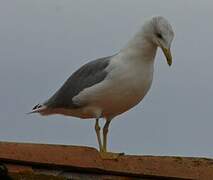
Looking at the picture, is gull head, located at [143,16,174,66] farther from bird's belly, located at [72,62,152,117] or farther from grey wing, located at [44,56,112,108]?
grey wing, located at [44,56,112,108]

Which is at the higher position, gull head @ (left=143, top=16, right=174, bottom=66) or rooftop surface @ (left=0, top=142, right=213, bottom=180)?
gull head @ (left=143, top=16, right=174, bottom=66)

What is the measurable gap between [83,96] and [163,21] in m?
0.96

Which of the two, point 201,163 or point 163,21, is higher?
point 163,21

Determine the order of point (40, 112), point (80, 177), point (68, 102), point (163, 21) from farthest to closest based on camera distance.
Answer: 1. point (40, 112)
2. point (68, 102)
3. point (163, 21)
4. point (80, 177)

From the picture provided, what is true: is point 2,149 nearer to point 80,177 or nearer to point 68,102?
point 80,177

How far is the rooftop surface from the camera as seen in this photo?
11.4 ft

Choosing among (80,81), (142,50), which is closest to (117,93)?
(142,50)

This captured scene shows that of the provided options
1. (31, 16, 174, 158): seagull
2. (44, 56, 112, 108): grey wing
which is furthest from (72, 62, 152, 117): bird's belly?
(44, 56, 112, 108): grey wing

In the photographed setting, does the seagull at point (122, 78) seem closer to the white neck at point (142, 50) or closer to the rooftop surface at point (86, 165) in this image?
the white neck at point (142, 50)

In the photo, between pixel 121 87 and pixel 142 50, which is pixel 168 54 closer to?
pixel 142 50

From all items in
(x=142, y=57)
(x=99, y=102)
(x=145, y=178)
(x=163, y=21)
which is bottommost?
(x=145, y=178)

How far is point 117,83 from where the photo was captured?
4887 millimetres

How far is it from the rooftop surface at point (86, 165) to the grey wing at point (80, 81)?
1489 millimetres

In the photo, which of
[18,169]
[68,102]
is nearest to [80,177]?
[18,169]
